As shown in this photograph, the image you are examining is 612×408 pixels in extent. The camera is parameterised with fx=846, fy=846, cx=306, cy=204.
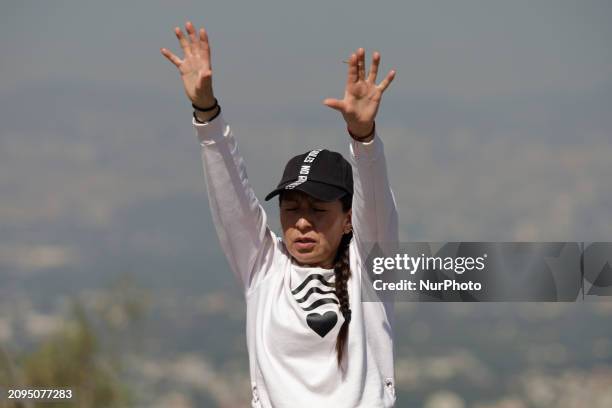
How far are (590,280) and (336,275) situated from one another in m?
0.94

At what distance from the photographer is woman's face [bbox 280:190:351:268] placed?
178 cm

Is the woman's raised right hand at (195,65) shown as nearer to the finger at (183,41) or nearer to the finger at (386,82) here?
the finger at (183,41)

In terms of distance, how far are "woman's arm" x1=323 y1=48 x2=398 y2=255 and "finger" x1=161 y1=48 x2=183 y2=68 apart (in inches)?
14.1

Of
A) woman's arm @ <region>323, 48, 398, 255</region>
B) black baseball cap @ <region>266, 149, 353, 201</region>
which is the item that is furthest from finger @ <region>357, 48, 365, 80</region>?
black baseball cap @ <region>266, 149, 353, 201</region>

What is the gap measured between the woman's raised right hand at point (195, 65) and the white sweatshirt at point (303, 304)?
0.06 metres

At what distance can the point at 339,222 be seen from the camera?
1820 mm

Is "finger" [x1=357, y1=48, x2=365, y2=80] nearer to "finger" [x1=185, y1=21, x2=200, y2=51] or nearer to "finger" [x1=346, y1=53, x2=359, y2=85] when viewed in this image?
"finger" [x1=346, y1=53, x2=359, y2=85]

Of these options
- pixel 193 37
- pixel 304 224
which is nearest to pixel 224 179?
pixel 304 224

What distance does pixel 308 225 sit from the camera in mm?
1782

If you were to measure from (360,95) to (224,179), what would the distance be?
0.35m

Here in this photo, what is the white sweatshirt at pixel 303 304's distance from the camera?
5.57 ft

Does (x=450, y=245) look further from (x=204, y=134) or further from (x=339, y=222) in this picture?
(x=204, y=134)

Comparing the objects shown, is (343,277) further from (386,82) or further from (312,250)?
(386,82)

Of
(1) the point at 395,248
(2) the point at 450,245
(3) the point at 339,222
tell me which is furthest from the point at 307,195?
(2) the point at 450,245
